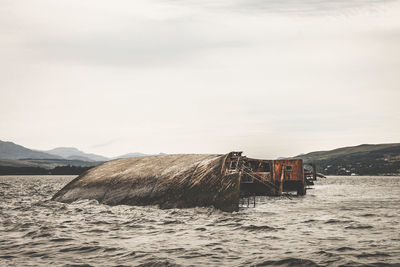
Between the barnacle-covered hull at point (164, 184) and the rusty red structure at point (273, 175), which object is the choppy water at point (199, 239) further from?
the rusty red structure at point (273, 175)

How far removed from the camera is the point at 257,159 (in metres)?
30.1

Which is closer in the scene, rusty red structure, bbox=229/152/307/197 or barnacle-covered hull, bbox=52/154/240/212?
barnacle-covered hull, bbox=52/154/240/212

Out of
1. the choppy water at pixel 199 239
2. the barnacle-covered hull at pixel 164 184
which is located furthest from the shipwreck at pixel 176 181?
the choppy water at pixel 199 239

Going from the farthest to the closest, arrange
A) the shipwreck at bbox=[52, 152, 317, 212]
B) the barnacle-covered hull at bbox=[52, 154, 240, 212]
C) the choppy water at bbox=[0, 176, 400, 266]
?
1. the shipwreck at bbox=[52, 152, 317, 212]
2. the barnacle-covered hull at bbox=[52, 154, 240, 212]
3. the choppy water at bbox=[0, 176, 400, 266]

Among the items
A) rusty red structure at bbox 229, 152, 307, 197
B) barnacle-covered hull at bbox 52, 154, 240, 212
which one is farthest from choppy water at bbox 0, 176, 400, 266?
rusty red structure at bbox 229, 152, 307, 197

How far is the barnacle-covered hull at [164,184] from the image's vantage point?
1762 centimetres

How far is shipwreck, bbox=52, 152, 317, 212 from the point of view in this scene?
17.7m

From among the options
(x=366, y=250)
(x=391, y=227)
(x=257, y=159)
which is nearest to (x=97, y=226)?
(x=366, y=250)

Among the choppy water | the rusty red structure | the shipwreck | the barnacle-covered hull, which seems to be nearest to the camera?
the choppy water

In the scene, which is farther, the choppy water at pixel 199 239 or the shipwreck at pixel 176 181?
the shipwreck at pixel 176 181

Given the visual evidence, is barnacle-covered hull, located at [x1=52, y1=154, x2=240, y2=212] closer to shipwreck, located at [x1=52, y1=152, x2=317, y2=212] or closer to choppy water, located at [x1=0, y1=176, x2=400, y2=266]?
shipwreck, located at [x1=52, y1=152, x2=317, y2=212]

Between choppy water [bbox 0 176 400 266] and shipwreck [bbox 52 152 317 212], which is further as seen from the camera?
shipwreck [bbox 52 152 317 212]

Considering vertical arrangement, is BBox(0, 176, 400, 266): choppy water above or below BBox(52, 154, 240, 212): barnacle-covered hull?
below

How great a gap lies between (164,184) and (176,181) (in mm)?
918
